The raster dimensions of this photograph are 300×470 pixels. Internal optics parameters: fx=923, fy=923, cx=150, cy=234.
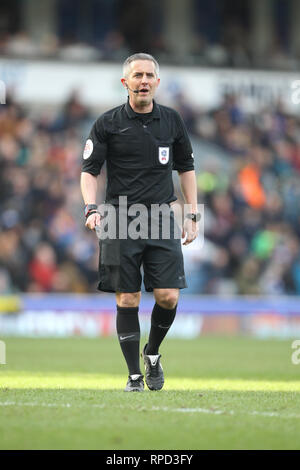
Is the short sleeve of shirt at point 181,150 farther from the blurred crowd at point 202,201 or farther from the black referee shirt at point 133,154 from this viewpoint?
the blurred crowd at point 202,201

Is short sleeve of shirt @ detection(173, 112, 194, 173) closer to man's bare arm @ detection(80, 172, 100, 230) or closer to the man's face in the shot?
the man's face

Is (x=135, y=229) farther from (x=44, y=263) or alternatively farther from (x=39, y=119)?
(x=39, y=119)

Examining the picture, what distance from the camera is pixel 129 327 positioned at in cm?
→ 675

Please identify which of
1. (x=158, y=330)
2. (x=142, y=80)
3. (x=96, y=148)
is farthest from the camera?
(x=158, y=330)

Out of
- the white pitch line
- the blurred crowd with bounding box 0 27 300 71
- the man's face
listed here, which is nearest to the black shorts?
the man's face

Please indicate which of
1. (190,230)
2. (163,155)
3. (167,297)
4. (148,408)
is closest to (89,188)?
(163,155)

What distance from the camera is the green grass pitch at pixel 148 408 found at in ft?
15.5

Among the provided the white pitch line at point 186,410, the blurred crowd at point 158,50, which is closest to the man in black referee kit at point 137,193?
the white pitch line at point 186,410

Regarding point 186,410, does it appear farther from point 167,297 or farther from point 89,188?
point 89,188

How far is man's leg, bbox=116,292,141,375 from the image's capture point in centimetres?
669

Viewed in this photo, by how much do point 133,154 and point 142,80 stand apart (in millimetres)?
540

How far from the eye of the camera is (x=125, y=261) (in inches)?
261
